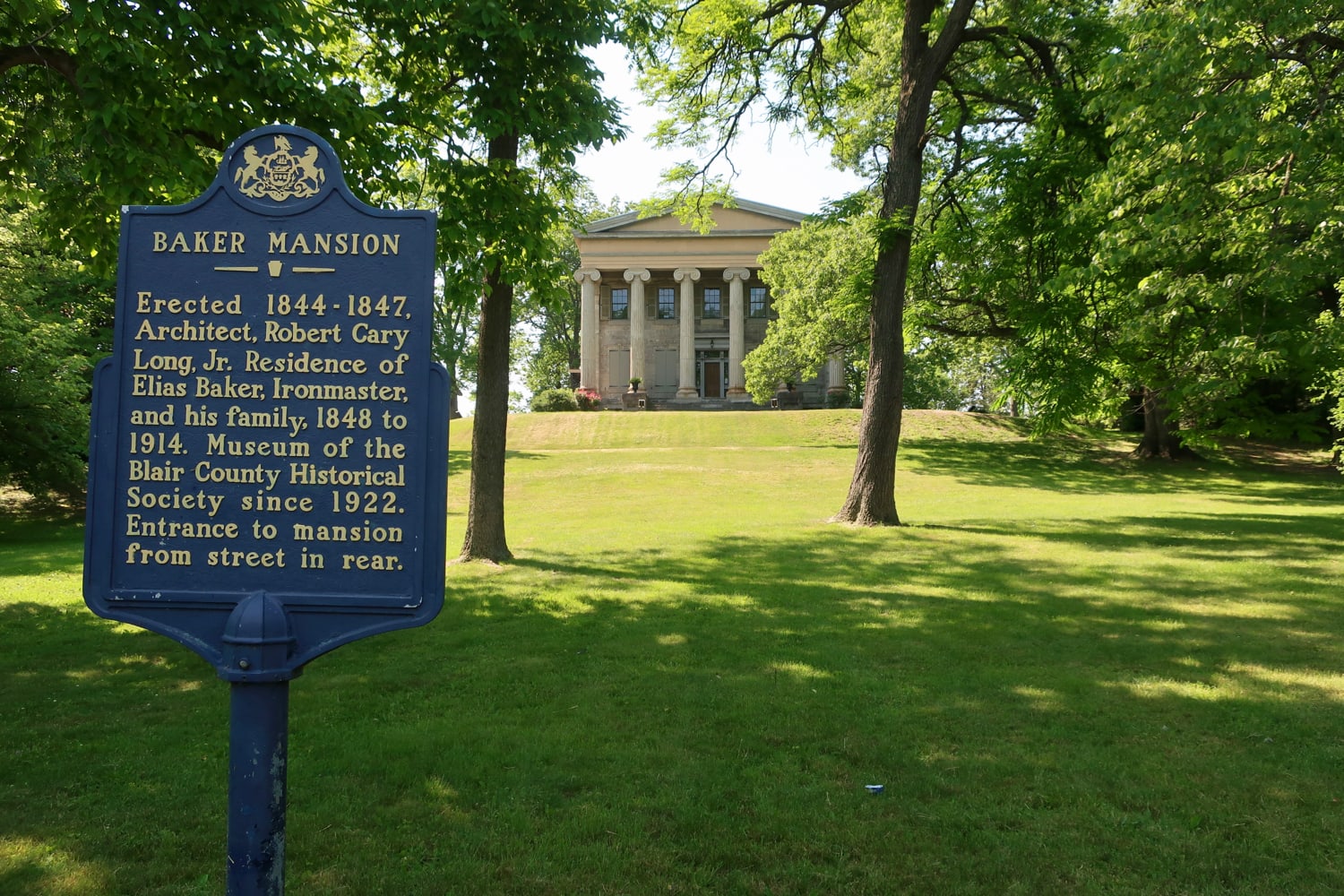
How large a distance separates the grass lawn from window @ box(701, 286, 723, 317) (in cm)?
4551

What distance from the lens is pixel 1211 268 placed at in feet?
48.6

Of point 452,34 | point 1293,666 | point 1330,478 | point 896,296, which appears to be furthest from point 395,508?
point 1330,478

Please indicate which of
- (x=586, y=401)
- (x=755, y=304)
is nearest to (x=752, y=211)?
(x=755, y=304)

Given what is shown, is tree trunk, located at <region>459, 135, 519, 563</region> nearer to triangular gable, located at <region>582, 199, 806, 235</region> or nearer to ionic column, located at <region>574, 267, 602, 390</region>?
ionic column, located at <region>574, 267, 602, 390</region>

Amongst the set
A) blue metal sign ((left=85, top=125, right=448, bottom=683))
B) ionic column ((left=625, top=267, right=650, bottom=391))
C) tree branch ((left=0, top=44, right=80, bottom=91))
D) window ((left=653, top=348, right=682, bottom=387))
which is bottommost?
blue metal sign ((left=85, top=125, right=448, bottom=683))

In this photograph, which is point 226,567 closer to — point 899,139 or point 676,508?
point 899,139

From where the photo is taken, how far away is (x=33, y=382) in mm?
19312

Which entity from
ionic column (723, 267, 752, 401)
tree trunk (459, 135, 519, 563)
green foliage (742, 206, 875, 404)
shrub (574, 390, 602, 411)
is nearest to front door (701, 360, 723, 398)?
ionic column (723, 267, 752, 401)

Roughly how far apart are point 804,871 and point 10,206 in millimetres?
24488

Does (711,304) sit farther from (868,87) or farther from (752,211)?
(868,87)

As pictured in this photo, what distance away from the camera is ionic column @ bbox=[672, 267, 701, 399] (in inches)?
2121

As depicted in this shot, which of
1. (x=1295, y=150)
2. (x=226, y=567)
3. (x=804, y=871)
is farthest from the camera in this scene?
(x=1295, y=150)

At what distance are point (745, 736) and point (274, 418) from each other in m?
3.66

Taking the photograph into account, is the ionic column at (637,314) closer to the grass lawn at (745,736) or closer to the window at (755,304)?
the window at (755,304)
